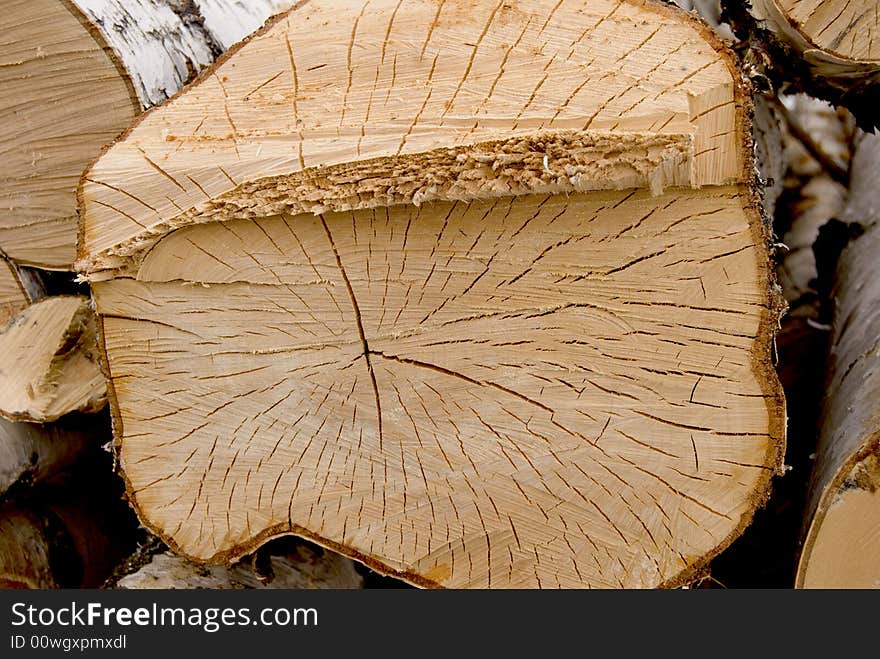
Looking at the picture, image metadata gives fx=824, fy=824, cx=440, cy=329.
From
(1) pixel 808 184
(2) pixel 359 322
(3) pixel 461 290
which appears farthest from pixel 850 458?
(1) pixel 808 184

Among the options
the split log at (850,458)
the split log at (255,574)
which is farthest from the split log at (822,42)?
the split log at (255,574)

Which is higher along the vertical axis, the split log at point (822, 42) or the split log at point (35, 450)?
the split log at point (822, 42)

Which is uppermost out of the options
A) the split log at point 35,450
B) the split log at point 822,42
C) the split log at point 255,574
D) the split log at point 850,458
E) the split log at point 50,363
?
the split log at point 822,42

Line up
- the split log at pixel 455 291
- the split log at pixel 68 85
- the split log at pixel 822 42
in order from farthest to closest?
the split log at pixel 68 85, the split log at pixel 822 42, the split log at pixel 455 291

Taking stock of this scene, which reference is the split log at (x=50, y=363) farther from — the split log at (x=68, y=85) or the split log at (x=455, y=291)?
the split log at (x=455, y=291)

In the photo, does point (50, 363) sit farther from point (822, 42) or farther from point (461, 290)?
point (822, 42)

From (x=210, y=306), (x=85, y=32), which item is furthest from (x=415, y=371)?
(x=85, y=32)

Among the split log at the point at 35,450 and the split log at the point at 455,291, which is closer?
the split log at the point at 455,291
